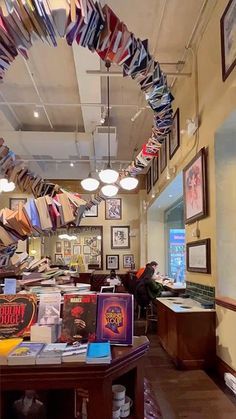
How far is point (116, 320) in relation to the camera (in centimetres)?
192

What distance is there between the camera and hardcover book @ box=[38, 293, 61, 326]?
6.46 feet

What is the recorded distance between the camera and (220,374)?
4086 mm

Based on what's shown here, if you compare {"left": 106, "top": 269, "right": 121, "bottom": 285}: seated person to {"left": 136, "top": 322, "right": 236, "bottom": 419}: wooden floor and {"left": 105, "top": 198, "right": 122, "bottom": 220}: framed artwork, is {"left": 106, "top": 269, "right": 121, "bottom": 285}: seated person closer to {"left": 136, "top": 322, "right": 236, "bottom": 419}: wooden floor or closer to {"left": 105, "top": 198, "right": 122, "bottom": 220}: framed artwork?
{"left": 105, "top": 198, "right": 122, "bottom": 220}: framed artwork

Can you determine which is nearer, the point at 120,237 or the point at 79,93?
the point at 79,93

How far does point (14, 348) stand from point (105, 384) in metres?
0.48

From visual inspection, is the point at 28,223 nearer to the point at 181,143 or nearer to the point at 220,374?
the point at 220,374

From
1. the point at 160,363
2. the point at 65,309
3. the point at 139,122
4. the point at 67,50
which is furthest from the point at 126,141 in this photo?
the point at 65,309

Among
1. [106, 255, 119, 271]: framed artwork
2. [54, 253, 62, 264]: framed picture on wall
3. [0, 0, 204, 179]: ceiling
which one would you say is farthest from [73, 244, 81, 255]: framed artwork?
[0, 0, 204, 179]: ceiling

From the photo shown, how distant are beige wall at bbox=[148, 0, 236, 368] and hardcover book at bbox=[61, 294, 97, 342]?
94.9 inches

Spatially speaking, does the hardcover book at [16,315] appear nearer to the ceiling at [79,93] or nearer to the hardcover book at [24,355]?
the hardcover book at [24,355]

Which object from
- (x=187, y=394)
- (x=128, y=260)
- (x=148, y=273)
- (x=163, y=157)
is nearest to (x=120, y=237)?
(x=128, y=260)

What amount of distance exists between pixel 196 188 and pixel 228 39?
1.99 m

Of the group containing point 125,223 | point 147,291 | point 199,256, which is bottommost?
point 147,291

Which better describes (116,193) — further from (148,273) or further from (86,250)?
(86,250)
